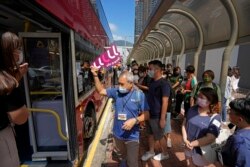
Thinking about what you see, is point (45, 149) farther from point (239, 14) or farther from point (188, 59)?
point (188, 59)

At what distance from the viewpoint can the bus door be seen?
3.73 meters

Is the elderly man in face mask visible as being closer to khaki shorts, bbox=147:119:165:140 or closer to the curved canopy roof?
khaki shorts, bbox=147:119:165:140

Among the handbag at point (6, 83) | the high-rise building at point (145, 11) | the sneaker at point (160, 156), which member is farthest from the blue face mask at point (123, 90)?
the high-rise building at point (145, 11)

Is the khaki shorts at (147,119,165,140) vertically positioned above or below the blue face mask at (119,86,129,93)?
below

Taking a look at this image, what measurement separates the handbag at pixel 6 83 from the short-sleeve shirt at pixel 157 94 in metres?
2.75

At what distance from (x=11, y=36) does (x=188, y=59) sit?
94.9ft

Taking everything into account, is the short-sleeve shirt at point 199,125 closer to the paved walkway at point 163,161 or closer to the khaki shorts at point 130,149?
the khaki shorts at point 130,149

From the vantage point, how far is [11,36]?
5.88ft

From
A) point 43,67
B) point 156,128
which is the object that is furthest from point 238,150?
point 43,67

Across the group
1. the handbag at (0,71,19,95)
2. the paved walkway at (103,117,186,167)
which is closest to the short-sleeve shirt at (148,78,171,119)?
the paved walkway at (103,117,186,167)

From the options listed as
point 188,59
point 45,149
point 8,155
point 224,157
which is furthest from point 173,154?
point 188,59

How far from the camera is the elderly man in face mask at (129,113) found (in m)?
3.23

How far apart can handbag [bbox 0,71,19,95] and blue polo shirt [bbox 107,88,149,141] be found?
1.75 meters

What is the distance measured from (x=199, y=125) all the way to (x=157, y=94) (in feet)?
4.36
